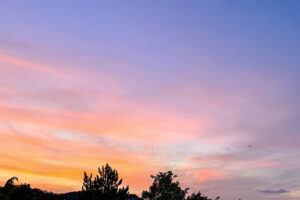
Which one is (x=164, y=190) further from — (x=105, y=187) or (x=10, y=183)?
(x=10, y=183)

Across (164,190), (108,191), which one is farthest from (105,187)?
(164,190)

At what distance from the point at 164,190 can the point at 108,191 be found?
57.9 feet

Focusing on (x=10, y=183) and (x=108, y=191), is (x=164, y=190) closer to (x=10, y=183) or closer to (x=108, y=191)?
(x=108, y=191)

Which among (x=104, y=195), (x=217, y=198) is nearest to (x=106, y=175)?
(x=104, y=195)

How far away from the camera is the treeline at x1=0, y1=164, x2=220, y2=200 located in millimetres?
55031

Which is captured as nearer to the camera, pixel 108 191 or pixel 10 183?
pixel 10 183

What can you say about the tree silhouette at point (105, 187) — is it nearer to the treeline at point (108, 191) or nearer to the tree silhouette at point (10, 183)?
the treeline at point (108, 191)

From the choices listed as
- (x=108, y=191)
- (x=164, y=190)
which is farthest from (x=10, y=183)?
(x=164, y=190)

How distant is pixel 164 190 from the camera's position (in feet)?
231

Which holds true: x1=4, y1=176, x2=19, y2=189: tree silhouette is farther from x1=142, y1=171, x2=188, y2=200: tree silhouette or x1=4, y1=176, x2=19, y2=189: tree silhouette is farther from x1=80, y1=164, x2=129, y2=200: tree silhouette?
x1=142, y1=171, x2=188, y2=200: tree silhouette

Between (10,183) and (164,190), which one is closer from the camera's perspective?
(10,183)

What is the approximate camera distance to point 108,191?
55.5 metres

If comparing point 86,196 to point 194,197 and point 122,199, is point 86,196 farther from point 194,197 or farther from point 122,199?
point 194,197

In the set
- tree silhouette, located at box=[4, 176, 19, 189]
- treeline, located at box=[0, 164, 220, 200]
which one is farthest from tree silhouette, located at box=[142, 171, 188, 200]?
tree silhouette, located at box=[4, 176, 19, 189]
